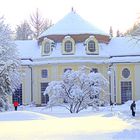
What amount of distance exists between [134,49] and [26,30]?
31.9 m

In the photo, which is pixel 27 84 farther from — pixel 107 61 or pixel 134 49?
pixel 134 49

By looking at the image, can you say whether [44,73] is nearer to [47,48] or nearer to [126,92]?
[47,48]

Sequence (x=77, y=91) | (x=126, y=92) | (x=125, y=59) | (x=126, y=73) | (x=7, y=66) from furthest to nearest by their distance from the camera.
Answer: (x=126, y=73) < (x=126, y=92) < (x=125, y=59) < (x=7, y=66) < (x=77, y=91)

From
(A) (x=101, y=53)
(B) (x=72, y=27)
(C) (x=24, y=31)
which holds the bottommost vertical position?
(A) (x=101, y=53)

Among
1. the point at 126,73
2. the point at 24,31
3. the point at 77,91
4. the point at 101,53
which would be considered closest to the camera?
the point at 77,91

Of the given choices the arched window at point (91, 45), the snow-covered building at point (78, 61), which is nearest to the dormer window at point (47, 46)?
the snow-covered building at point (78, 61)

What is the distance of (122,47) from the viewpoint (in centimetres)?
5072

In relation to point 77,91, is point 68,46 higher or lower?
higher

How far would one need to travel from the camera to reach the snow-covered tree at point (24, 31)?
253ft

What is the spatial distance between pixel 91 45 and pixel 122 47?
3.96 m

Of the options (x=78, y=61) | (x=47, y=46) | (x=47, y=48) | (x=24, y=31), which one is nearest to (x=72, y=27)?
(x=47, y=46)

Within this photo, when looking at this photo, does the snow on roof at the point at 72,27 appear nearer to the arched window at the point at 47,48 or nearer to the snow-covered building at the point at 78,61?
the snow-covered building at the point at 78,61

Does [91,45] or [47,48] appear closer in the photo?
[91,45]

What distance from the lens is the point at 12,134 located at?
15.6 metres
